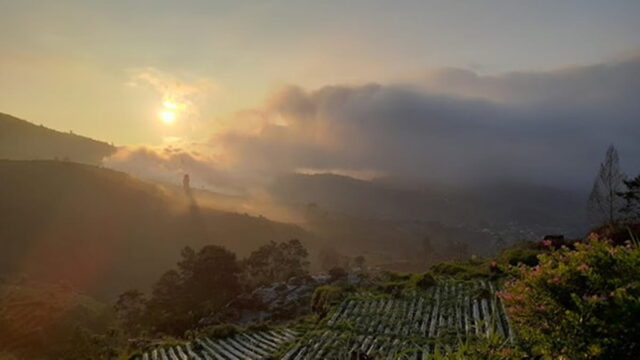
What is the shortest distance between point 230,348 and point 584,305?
17.9m

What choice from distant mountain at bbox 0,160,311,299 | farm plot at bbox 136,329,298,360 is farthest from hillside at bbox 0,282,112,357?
distant mountain at bbox 0,160,311,299

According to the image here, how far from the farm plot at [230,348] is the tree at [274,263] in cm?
6435

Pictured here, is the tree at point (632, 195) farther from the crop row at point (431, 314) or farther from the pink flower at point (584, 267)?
the pink flower at point (584, 267)

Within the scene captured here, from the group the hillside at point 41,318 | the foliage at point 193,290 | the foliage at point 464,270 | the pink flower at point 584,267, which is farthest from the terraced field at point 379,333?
the hillside at point 41,318

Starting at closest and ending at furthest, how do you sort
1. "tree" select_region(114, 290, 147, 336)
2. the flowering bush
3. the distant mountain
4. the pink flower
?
the flowering bush
the pink flower
"tree" select_region(114, 290, 147, 336)
the distant mountain

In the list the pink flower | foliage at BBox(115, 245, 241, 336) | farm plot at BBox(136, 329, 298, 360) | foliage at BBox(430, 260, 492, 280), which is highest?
the pink flower

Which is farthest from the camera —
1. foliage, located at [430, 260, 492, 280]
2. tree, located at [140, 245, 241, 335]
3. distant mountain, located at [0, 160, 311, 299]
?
distant mountain, located at [0, 160, 311, 299]

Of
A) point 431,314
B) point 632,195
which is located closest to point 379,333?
point 431,314

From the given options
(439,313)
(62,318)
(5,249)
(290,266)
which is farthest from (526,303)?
(5,249)

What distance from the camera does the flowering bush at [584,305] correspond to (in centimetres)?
669

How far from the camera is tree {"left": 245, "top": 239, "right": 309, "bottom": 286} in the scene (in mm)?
88750

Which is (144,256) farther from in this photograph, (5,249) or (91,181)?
(91,181)

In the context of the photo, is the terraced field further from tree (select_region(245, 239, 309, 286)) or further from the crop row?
tree (select_region(245, 239, 309, 286))

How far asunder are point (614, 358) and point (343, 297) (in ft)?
78.4
